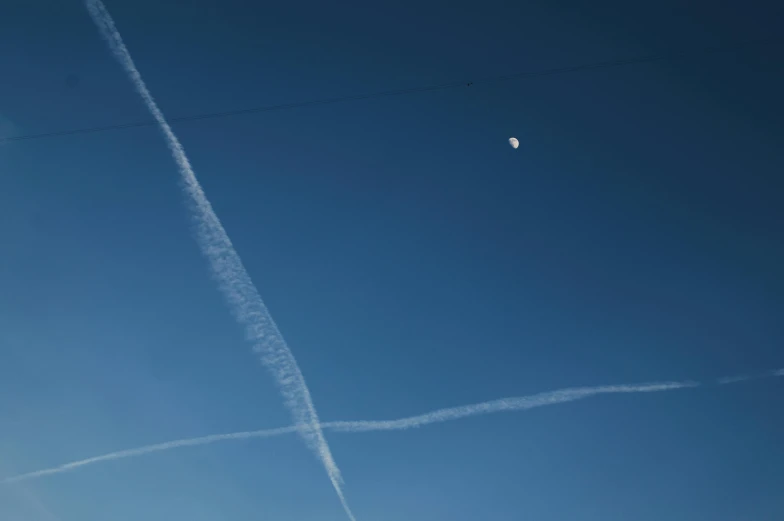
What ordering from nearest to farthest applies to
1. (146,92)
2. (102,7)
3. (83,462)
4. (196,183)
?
(102,7) < (146,92) < (196,183) < (83,462)

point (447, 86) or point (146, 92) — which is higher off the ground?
point (447, 86)

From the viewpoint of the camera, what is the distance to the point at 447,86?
7.77 metres

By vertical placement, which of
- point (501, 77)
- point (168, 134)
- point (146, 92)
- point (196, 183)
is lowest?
point (196, 183)

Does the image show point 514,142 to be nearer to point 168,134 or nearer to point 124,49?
point 168,134

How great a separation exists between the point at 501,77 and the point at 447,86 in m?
1.21

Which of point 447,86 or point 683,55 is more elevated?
point 683,55

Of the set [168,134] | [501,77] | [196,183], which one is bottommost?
[196,183]

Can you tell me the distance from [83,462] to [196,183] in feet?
25.0

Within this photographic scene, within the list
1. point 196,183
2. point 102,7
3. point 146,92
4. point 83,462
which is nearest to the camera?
point 102,7

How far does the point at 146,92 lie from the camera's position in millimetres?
7078

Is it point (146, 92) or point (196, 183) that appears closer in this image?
point (146, 92)

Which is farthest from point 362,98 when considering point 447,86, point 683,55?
point 683,55

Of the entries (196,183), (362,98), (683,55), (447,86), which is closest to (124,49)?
(196,183)

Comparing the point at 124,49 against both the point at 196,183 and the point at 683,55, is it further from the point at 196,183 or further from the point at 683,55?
the point at 683,55
